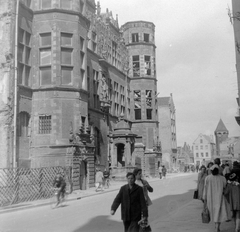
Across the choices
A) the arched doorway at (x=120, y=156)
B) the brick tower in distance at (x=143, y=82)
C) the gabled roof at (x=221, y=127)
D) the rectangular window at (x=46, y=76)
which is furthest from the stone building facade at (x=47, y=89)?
the gabled roof at (x=221, y=127)

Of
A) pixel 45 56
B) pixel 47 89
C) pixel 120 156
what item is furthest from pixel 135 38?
pixel 47 89

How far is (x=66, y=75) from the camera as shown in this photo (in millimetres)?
24812

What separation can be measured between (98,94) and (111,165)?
755cm

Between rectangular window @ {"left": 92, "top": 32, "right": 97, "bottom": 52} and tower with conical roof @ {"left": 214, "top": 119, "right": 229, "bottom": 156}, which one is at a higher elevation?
rectangular window @ {"left": 92, "top": 32, "right": 97, "bottom": 52}

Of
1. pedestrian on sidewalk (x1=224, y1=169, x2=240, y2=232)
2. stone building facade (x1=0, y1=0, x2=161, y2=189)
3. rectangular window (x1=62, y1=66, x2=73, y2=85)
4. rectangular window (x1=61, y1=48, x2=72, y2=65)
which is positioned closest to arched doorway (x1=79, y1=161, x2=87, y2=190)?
stone building facade (x1=0, y1=0, x2=161, y2=189)

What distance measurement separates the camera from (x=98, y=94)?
34812mm

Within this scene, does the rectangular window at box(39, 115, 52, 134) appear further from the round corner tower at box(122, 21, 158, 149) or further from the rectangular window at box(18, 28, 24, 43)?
the round corner tower at box(122, 21, 158, 149)

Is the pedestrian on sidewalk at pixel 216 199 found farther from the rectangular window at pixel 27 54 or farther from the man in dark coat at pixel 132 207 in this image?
the rectangular window at pixel 27 54

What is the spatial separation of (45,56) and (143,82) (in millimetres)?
23284

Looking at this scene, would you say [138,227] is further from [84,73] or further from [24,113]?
[84,73]

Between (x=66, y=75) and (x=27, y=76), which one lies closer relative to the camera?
(x=27, y=76)

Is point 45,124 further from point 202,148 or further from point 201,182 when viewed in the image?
point 202,148

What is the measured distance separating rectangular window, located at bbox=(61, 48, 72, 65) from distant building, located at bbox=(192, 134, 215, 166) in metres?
106

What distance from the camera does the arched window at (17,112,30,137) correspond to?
2313 cm
